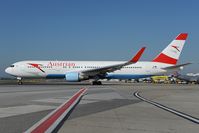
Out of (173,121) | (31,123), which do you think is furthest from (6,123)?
(173,121)

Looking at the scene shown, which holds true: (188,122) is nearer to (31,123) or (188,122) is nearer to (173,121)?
(173,121)

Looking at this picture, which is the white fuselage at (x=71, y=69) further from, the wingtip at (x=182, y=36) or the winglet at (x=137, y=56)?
the wingtip at (x=182, y=36)

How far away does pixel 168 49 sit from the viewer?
164ft

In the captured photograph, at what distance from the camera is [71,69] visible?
46.2m

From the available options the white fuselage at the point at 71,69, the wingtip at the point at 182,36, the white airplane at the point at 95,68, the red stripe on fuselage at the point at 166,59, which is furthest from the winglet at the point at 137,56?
the wingtip at the point at 182,36

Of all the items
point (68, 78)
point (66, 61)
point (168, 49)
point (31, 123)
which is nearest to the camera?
point (31, 123)

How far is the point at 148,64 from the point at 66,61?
1145cm

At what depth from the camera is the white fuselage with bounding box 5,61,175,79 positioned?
149 feet

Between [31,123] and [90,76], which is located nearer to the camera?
[31,123]

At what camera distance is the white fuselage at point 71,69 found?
45438 mm

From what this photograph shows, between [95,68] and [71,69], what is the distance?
10.8ft

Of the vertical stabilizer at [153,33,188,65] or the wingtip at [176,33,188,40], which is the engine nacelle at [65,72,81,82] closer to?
the vertical stabilizer at [153,33,188,65]

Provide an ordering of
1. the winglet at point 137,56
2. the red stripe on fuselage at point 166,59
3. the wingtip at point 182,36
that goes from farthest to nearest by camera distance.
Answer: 1. the wingtip at point 182,36
2. the red stripe on fuselage at point 166,59
3. the winglet at point 137,56

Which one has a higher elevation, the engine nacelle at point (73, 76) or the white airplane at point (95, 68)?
the white airplane at point (95, 68)
